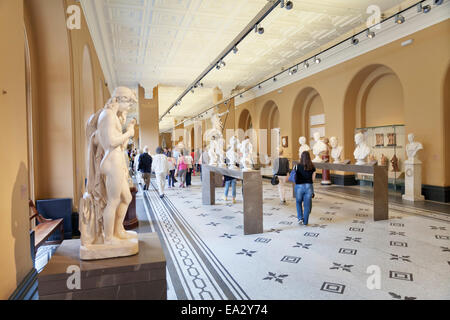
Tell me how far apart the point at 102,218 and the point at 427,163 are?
9267mm

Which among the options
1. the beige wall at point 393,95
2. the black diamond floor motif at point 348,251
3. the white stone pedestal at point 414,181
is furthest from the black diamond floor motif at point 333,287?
the beige wall at point 393,95

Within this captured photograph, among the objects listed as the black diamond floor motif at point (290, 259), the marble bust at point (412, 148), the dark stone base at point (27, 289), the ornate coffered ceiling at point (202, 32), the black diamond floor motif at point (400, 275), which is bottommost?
the black diamond floor motif at point (400, 275)

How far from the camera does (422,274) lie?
139 inches

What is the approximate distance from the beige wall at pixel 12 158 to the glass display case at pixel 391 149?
9.56 meters

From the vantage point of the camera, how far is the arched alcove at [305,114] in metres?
14.5

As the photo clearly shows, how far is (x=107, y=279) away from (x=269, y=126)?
17.1 meters

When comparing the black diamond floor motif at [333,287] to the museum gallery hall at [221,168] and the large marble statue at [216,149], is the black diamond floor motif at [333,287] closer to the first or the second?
Result: the museum gallery hall at [221,168]

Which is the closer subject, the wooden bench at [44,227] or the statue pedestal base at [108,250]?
the statue pedestal base at [108,250]

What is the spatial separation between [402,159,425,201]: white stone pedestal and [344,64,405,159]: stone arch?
8.93 feet

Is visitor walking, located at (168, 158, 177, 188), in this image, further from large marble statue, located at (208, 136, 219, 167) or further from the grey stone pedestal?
the grey stone pedestal

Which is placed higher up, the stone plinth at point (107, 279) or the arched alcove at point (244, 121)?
the arched alcove at point (244, 121)

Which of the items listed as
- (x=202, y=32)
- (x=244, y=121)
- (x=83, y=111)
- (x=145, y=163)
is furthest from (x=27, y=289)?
(x=244, y=121)

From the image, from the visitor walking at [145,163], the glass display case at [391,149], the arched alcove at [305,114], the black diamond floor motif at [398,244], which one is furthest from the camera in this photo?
the arched alcove at [305,114]
